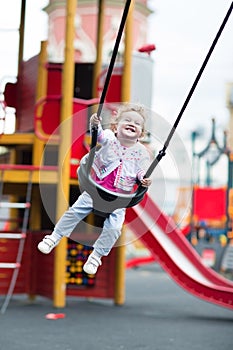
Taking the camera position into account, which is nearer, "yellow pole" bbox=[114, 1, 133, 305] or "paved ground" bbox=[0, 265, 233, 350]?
"paved ground" bbox=[0, 265, 233, 350]

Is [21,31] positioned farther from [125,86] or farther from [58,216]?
[58,216]

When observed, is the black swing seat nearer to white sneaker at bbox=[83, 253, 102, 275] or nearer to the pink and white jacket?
the pink and white jacket

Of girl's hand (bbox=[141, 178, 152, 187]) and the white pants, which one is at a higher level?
girl's hand (bbox=[141, 178, 152, 187])

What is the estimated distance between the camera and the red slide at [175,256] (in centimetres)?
887

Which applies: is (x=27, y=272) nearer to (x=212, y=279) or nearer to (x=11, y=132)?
(x=11, y=132)

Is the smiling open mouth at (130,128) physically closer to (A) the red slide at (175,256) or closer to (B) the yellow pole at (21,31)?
(A) the red slide at (175,256)

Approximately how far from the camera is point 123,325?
27.2 ft

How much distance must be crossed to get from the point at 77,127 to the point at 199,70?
19.4 ft

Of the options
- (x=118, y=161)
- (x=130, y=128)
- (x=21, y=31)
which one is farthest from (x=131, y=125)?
(x=21, y=31)

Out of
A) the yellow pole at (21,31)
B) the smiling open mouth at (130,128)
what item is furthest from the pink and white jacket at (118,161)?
the yellow pole at (21,31)

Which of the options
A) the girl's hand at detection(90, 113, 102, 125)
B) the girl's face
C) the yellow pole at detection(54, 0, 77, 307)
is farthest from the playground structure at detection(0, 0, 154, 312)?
the girl's hand at detection(90, 113, 102, 125)

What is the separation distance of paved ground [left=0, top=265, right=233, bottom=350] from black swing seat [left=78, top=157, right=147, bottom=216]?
346cm

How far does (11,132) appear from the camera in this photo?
33.1 ft

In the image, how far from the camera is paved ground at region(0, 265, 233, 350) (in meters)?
6.94
